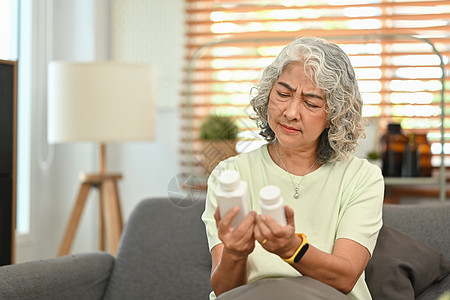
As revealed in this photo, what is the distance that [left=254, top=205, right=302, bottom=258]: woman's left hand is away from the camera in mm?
1192

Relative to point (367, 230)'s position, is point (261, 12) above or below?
above

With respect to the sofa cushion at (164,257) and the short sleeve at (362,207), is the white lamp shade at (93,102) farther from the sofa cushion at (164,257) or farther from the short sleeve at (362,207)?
the short sleeve at (362,207)


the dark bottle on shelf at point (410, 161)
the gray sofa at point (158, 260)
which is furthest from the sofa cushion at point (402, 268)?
the dark bottle on shelf at point (410, 161)

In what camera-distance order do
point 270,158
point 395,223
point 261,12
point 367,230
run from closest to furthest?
point 367,230 → point 270,158 → point 395,223 → point 261,12

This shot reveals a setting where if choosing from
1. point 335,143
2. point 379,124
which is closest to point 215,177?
point 335,143

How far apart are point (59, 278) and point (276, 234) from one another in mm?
905

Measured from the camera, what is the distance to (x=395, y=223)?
1962mm

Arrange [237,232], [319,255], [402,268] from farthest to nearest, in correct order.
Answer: [402,268]
[319,255]
[237,232]

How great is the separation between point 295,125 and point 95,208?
8.24 feet

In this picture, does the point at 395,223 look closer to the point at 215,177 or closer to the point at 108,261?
the point at 215,177

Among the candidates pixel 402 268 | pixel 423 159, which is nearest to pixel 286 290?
pixel 402 268

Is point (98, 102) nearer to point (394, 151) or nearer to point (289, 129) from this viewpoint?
point (394, 151)

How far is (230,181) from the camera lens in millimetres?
1111

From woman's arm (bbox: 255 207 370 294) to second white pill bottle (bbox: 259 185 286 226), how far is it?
0.06ft
